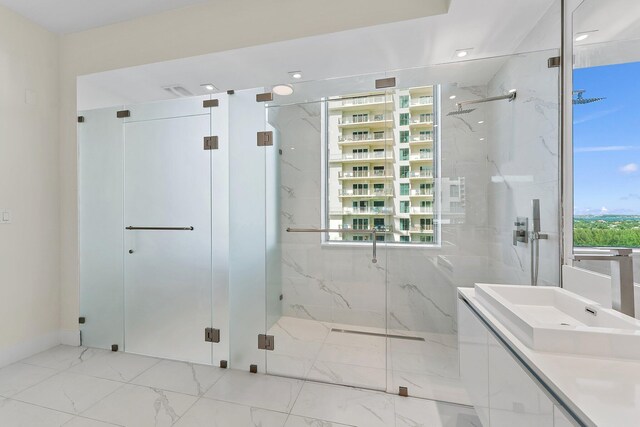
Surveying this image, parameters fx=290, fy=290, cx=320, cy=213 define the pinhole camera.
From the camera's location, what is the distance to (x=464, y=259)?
2146mm

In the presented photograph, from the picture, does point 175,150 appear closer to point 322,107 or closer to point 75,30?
point 322,107

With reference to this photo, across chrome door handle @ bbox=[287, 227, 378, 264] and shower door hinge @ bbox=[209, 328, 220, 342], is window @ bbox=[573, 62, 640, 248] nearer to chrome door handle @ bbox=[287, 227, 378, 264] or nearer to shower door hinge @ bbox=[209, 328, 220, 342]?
chrome door handle @ bbox=[287, 227, 378, 264]

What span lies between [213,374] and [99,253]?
160 centimetres

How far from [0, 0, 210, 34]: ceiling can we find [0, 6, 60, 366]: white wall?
139 millimetres

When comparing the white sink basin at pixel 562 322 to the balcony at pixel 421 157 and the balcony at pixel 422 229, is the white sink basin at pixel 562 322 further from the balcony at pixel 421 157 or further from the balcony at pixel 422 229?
the balcony at pixel 421 157

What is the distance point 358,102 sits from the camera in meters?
2.20

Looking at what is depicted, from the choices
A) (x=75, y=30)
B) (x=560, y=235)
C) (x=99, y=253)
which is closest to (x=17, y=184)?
(x=99, y=253)

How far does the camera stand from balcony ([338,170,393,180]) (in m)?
2.22

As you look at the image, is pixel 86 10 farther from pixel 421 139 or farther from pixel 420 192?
pixel 420 192

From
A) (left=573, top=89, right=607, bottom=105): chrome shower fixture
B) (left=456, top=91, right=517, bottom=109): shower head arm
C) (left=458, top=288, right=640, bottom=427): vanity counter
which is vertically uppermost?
(left=456, top=91, right=517, bottom=109): shower head arm

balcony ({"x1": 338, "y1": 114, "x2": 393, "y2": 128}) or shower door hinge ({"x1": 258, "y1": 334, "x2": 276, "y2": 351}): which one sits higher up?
balcony ({"x1": 338, "y1": 114, "x2": 393, "y2": 128})

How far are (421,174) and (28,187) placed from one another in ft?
10.9

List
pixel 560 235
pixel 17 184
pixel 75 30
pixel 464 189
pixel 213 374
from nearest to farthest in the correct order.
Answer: pixel 560 235 < pixel 464 189 < pixel 213 374 < pixel 17 184 < pixel 75 30

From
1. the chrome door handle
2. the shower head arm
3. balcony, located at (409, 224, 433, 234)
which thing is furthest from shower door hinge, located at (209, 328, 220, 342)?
the shower head arm
